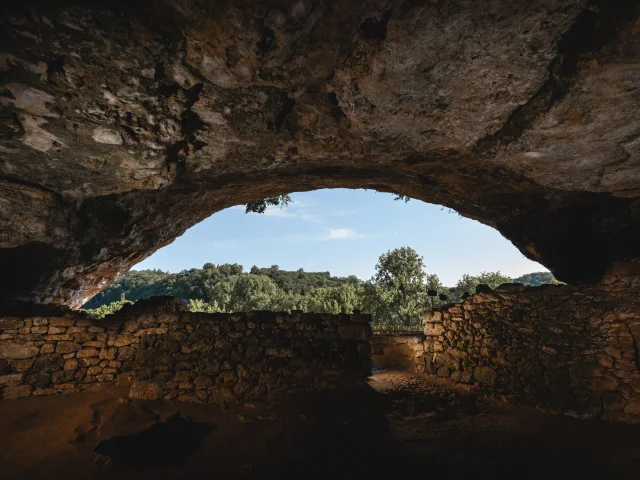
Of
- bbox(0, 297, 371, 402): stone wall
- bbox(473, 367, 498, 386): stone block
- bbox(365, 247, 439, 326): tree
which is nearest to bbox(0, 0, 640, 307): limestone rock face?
bbox(0, 297, 371, 402): stone wall

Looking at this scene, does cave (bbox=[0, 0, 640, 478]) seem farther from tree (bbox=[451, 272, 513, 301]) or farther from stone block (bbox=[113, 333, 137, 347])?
tree (bbox=[451, 272, 513, 301])

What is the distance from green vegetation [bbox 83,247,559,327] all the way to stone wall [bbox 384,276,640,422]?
437 inches

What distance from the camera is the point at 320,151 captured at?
6121mm

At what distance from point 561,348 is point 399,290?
2349 cm

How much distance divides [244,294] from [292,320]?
33.0 meters

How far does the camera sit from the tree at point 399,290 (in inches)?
1098

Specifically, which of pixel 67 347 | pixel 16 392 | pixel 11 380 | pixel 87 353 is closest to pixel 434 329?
pixel 87 353

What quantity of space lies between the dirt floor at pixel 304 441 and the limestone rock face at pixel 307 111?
4.20 m

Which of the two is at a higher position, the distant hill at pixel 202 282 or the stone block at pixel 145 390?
the distant hill at pixel 202 282

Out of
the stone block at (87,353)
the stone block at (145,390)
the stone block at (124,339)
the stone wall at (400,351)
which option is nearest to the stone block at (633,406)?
the stone wall at (400,351)

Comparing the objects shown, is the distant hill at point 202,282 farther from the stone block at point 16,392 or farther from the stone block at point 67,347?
the stone block at point 16,392

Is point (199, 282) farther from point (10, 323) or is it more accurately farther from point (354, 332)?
point (354, 332)

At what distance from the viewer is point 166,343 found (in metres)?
5.98

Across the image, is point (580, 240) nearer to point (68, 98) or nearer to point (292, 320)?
point (292, 320)
